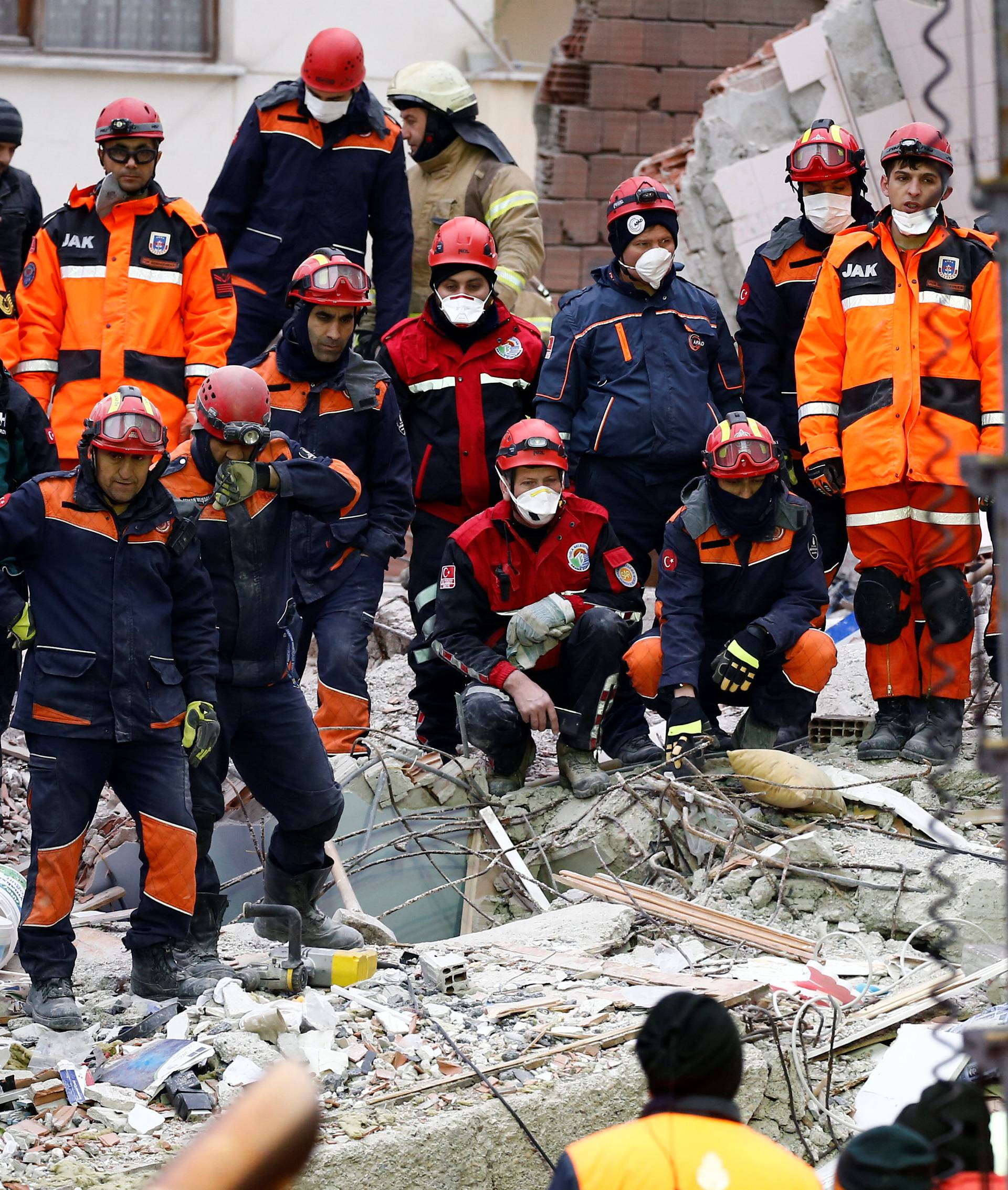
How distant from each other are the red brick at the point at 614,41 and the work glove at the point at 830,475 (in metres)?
5.78

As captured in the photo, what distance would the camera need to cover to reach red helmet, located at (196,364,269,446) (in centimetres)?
592

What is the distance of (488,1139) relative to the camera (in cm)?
486

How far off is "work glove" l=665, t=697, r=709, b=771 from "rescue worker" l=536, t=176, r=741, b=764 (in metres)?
0.31

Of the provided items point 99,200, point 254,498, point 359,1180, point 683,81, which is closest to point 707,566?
point 254,498

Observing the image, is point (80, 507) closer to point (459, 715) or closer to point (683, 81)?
point (459, 715)

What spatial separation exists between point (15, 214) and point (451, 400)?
7.00 ft

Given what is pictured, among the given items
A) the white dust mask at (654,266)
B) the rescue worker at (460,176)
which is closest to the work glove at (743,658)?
the white dust mask at (654,266)

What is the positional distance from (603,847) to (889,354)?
2.41 m

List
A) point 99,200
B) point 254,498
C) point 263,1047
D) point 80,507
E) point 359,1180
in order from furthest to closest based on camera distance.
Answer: point 99,200
point 254,498
point 80,507
point 263,1047
point 359,1180

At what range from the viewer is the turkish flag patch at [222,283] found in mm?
7355

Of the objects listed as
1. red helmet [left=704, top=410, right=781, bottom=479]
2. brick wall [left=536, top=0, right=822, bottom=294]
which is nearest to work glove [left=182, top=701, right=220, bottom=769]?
red helmet [left=704, top=410, right=781, bottom=479]

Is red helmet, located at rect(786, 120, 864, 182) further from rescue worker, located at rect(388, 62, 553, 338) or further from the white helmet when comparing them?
the white helmet

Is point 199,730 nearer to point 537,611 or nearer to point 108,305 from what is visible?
point 537,611

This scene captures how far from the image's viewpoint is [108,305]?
7227 millimetres
